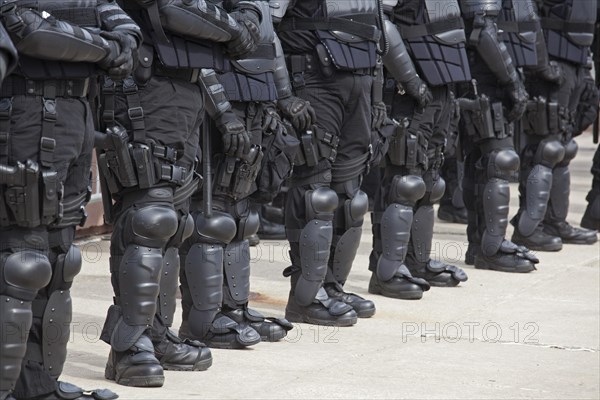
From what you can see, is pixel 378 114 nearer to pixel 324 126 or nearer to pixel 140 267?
pixel 324 126

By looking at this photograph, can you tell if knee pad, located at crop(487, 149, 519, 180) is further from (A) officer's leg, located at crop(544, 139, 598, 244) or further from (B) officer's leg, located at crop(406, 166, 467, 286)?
(A) officer's leg, located at crop(544, 139, 598, 244)

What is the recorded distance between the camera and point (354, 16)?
23.5 feet

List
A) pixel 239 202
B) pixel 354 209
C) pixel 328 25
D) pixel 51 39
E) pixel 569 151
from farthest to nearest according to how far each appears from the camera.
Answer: pixel 569 151
pixel 354 209
pixel 328 25
pixel 239 202
pixel 51 39

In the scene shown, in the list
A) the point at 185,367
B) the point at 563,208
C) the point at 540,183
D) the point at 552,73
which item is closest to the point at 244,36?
the point at 185,367

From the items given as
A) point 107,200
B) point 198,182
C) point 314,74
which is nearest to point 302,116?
point 314,74

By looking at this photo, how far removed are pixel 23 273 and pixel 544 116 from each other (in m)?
6.08

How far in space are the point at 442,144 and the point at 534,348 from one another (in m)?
1.90

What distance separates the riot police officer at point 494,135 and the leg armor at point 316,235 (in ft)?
7.19

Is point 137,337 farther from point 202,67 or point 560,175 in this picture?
point 560,175

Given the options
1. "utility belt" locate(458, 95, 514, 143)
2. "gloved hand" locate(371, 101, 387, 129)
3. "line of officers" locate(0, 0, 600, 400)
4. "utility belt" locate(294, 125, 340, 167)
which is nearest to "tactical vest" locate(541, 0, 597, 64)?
"line of officers" locate(0, 0, 600, 400)

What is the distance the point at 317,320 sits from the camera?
7.25 metres

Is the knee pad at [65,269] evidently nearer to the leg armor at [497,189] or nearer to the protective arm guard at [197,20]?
the protective arm guard at [197,20]

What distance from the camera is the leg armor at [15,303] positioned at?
473 centimetres

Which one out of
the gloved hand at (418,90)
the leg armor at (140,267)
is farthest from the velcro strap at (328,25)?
the leg armor at (140,267)
